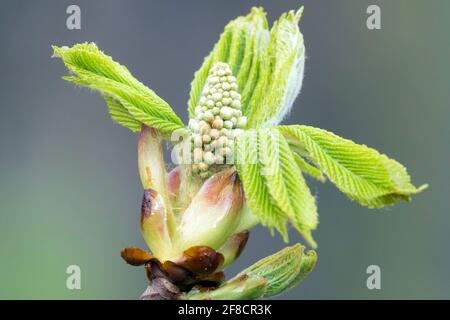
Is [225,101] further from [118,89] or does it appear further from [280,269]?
[280,269]

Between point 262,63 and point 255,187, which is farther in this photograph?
point 262,63

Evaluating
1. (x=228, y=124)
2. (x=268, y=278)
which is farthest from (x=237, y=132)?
(x=268, y=278)

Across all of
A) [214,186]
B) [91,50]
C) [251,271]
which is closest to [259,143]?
[214,186]

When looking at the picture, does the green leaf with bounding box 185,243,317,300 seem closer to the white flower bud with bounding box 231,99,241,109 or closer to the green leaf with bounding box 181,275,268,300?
the green leaf with bounding box 181,275,268,300

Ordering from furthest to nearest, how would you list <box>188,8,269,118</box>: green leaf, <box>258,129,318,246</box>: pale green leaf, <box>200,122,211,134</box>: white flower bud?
<box>188,8,269,118</box>: green leaf
<box>200,122,211,134</box>: white flower bud
<box>258,129,318,246</box>: pale green leaf

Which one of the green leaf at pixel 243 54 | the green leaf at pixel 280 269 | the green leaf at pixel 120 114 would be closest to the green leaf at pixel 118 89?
the green leaf at pixel 120 114

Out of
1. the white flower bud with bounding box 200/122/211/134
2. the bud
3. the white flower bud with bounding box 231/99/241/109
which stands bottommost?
the bud

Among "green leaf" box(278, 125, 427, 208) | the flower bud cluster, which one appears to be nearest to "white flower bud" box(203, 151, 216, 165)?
the flower bud cluster
